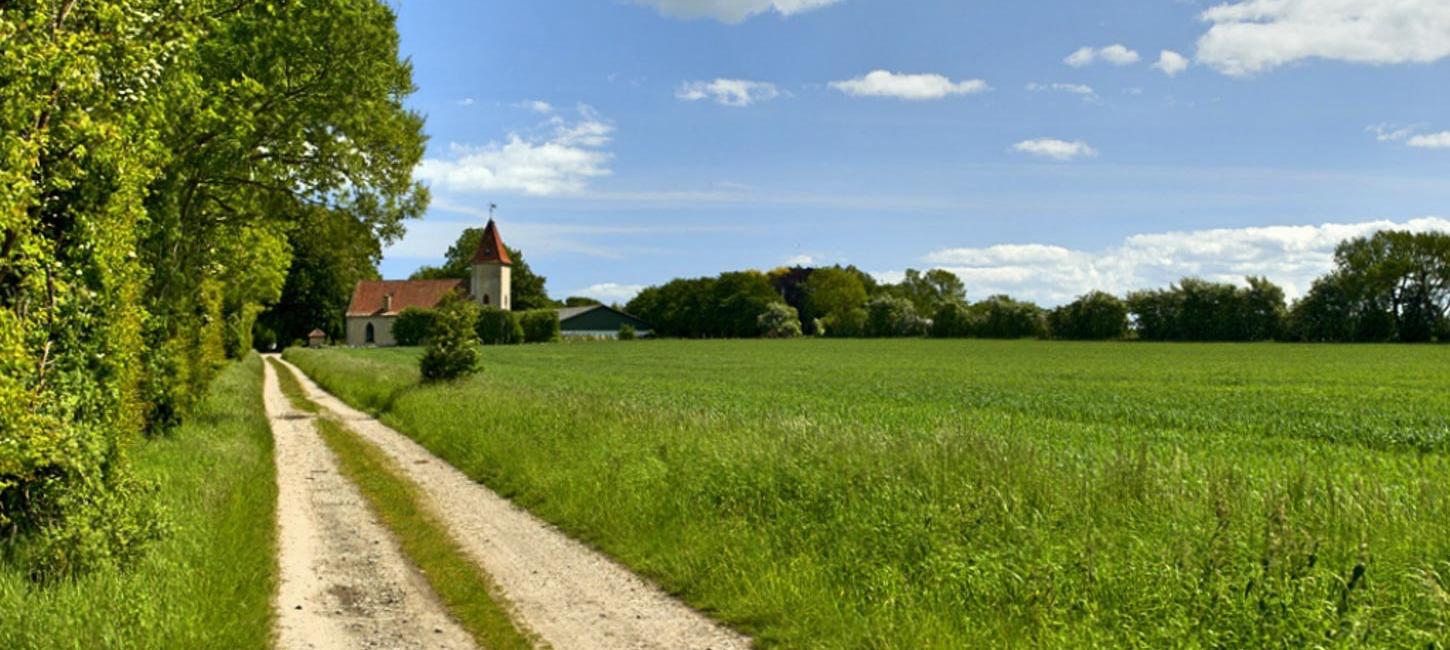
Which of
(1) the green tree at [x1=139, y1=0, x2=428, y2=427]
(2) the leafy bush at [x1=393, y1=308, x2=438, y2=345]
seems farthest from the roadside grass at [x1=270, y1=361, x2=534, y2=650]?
(2) the leafy bush at [x1=393, y1=308, x2=438, y2=345]

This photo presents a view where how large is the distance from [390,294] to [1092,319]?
9047 centimetres

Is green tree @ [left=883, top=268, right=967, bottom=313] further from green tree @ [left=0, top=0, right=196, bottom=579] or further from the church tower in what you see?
green tree @ [left=0, top=0, right=196, bottom=579]

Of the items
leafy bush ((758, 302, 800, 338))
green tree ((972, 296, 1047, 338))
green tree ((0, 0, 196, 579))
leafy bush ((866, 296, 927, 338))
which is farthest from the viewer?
leafy bush ((758, 302, 800, 338))

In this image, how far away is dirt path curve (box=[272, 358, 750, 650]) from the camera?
6.45 metres

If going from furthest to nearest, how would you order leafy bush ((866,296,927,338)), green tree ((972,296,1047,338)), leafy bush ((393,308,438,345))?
leafy bush ((866,296,927,338)) → green tree ((972,296,1047,338)) → leafy bush ((393,308,438,345))

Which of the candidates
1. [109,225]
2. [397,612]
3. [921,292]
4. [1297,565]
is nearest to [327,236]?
[109,225]

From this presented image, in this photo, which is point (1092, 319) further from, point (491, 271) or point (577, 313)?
point (491, 271)

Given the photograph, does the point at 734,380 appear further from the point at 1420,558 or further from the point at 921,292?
the point at 921,292

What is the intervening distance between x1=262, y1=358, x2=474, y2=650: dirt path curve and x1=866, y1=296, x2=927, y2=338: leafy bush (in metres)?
111

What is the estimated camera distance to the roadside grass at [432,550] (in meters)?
6.73

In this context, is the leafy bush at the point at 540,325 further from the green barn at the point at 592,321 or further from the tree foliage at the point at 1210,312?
the tree foliage at the point at 1210,312

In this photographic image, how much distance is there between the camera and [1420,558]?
6109 millimetres

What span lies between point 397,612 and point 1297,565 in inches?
275

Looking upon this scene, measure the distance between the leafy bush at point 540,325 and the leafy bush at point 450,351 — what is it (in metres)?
76.8
